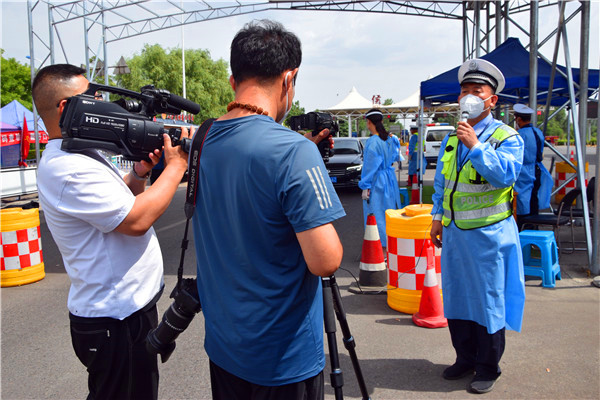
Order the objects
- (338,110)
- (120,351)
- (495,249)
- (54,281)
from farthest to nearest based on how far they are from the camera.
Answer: (338,110)
(54,281)
(495,249)
(120,351)

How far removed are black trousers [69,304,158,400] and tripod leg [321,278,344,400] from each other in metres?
0.92

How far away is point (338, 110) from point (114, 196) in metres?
35.7

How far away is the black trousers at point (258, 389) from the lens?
1.66 meters

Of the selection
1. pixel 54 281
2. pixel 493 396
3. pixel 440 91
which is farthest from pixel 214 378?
pixel 440 91

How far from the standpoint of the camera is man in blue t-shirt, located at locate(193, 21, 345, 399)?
1534mm

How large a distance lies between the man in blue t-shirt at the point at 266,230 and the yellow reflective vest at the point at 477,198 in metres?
1.82

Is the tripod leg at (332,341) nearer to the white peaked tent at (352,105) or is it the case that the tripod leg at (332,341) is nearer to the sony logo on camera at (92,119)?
the sony logo on camera at (92,119)

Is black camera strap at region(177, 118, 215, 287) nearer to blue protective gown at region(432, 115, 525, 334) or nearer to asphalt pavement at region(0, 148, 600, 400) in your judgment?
blue protective gown at region(432, 115, 525, 334)

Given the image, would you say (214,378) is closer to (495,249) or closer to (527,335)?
(495,249)

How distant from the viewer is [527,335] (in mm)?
4191

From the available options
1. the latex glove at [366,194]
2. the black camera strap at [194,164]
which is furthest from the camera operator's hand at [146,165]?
the latex glove at [366,194]

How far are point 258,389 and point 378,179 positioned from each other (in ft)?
19.1

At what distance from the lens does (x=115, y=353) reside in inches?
84.5

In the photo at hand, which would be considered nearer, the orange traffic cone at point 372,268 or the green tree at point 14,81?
the orange traffic cone at point 372,268
